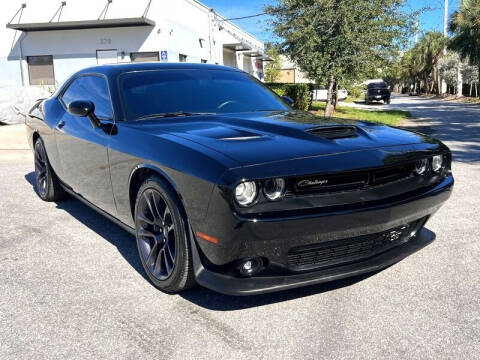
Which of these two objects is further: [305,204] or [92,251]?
[92,251]

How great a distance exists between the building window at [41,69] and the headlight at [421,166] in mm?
20931

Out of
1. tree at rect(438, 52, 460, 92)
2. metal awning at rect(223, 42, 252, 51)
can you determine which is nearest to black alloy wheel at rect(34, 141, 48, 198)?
metal awning at rect(223, 42, 252, 51)

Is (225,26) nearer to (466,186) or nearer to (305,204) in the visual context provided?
(466,186)

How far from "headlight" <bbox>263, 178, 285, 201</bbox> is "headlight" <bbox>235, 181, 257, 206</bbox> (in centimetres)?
6

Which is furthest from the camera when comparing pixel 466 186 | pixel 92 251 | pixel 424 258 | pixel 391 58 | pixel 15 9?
pixel 15 9

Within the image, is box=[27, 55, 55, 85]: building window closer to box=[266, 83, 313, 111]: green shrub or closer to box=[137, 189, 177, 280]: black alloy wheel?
box=[266, 83, 313, 111]: green shrub

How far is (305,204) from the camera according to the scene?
2436 mm

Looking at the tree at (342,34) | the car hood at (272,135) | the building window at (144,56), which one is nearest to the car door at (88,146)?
the car hood at (272,135)

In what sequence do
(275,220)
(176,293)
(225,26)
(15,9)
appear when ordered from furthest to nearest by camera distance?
1. (225,26)
2. (15,9)
3. (176,293)
4. (275,220)

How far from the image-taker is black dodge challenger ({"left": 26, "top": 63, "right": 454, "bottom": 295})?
7.90ft

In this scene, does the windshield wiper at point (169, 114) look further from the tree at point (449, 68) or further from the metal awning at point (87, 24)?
the tree at point (449, 68)

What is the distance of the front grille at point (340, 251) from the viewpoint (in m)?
2.56

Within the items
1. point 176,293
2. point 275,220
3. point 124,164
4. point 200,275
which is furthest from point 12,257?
point 275,220

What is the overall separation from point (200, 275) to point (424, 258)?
1.88m
